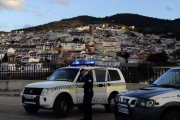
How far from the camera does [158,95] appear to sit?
6.80 meters

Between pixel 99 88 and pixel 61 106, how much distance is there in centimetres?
174

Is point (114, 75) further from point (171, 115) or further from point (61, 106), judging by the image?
point (171, 115)

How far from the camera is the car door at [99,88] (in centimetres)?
1020

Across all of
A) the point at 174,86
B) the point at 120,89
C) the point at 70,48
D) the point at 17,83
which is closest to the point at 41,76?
the point at 17,83

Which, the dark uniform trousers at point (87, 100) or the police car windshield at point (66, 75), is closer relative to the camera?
the dark uniform trousers at point (87, 100)

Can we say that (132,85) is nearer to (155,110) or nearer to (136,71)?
(136,71)

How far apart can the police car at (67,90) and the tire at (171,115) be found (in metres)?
3.75

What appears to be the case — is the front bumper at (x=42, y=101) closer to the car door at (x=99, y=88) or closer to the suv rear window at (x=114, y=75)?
the car door at (x=99, y=88)

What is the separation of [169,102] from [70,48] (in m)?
146

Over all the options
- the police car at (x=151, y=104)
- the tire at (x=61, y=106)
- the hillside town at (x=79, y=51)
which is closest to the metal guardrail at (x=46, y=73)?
the tire at (x=61, y=106)

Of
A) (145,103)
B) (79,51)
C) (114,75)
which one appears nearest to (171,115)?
(145,103)

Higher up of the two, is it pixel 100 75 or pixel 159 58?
pixel 159 58

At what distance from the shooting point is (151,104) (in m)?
6.68

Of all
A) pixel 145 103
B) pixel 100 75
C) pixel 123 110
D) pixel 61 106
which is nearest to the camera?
pixel 145 103
